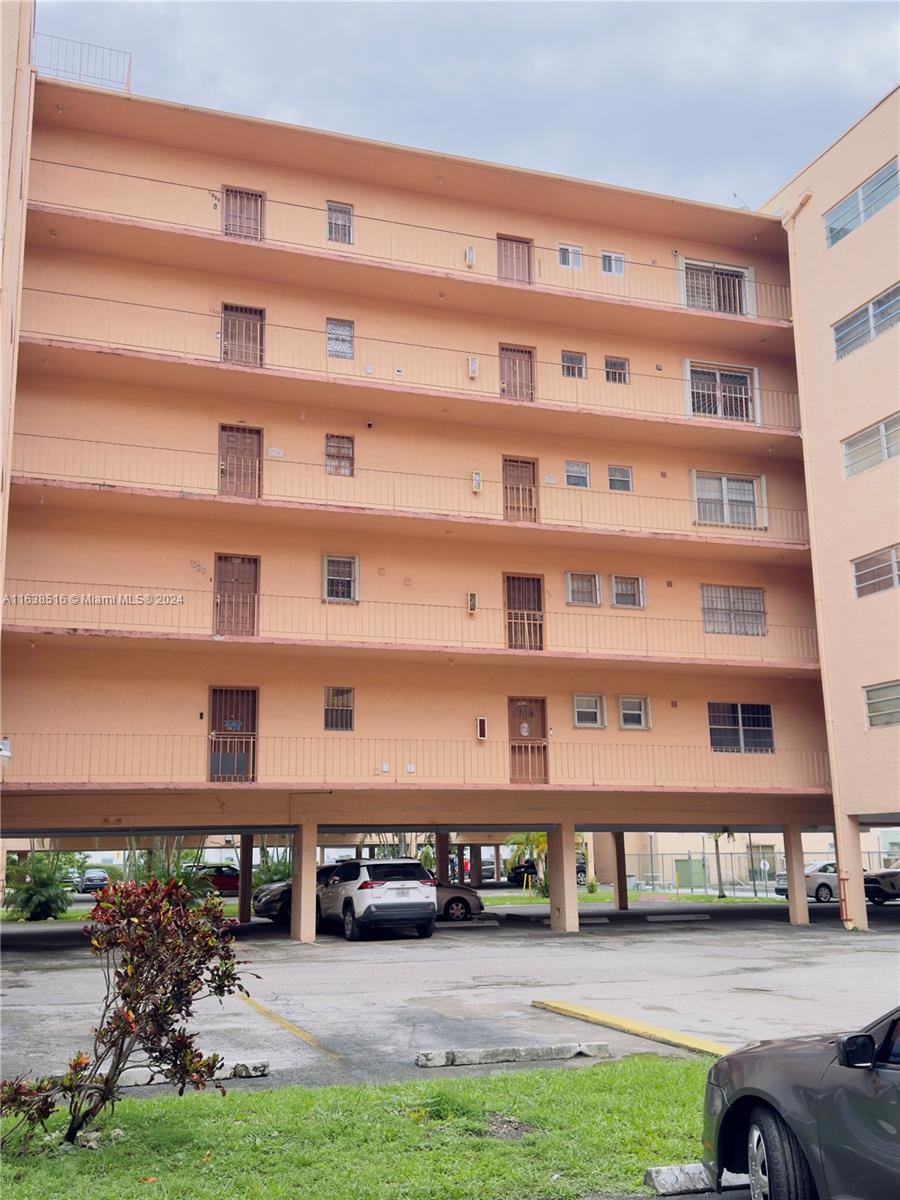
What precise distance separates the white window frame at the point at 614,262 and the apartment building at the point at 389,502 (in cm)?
11

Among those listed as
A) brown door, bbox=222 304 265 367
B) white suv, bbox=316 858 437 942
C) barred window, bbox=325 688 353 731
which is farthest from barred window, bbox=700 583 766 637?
brown door, bbox=222 304 265 367

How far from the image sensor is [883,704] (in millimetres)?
24797

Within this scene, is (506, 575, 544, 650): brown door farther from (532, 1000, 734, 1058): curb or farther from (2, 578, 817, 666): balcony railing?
(532, 1000, 734, 1058): curb

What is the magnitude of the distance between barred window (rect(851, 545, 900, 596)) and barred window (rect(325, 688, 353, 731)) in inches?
462

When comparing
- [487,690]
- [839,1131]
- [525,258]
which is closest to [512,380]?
[525,258]

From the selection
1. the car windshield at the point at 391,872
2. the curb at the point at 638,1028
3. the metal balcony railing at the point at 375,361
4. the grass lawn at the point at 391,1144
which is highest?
the metal balcony railing at the point at 375,361

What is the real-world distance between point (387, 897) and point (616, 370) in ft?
46.2

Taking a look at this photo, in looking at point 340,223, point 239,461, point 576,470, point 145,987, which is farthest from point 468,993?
point 340,223

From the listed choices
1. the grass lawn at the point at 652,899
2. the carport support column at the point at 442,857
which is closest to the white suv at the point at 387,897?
the carport support column at the point at 442,857

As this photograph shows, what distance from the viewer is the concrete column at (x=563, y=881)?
26.1 metres

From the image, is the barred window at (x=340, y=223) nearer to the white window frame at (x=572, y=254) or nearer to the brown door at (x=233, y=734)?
the white window frame at (x=572, y=254)

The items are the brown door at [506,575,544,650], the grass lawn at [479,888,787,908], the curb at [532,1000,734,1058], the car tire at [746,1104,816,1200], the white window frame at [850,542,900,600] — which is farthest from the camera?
the grass lawn at [479,888,787,908]

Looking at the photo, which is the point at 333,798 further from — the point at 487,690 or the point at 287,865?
the point at 287,865

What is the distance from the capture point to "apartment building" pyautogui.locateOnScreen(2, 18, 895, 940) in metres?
23.8
